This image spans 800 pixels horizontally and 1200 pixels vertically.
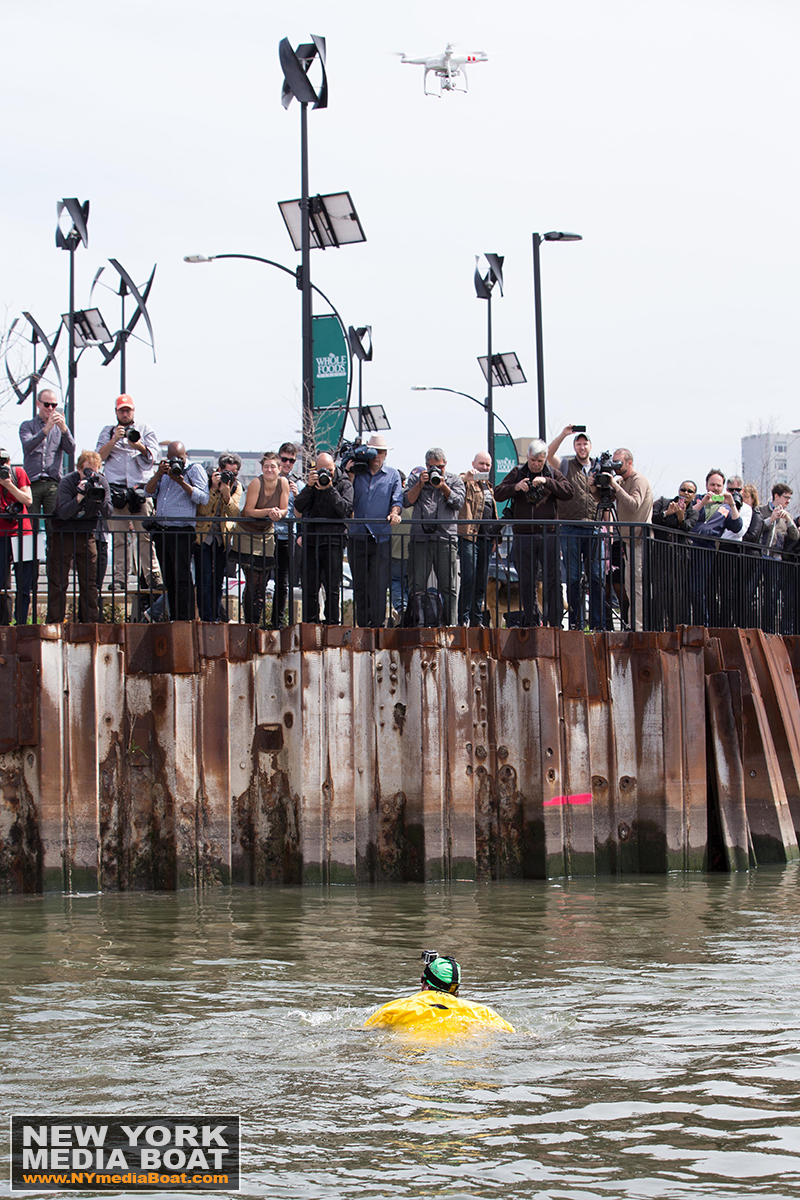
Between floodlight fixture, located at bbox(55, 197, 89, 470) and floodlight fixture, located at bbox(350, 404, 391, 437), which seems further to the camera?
floodlight fixture, located at bbox(350, 404, 391, 437)

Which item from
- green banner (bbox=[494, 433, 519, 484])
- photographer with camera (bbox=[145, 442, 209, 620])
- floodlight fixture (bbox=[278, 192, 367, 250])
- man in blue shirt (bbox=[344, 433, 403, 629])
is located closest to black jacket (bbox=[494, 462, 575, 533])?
man in blue shirt (bbox=[344, 433, 403, 629])

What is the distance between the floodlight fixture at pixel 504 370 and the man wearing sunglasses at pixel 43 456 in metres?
21.8

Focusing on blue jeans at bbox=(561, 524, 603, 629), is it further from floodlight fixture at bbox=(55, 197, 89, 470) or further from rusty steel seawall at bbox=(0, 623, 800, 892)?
floodlight fixture at bbox=(55, 197, 89, 470)

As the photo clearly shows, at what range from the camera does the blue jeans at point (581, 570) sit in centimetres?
1639

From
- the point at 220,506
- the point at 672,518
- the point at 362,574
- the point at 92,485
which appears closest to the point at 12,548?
the point at 92,485

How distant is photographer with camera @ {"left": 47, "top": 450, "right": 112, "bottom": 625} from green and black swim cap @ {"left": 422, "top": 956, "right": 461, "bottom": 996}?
23.4 ft

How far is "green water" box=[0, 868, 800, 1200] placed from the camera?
662 centimetres

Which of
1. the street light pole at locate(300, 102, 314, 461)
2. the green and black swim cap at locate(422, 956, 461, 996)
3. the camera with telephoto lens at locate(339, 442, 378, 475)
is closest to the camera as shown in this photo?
the green and black swim cap at locate(422, 956, 461, 996)

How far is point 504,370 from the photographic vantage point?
3719 cm

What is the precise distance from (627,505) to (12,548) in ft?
22.3

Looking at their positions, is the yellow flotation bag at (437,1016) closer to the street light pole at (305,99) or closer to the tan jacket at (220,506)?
the tan jacket at (220,506)

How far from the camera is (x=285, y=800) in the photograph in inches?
596

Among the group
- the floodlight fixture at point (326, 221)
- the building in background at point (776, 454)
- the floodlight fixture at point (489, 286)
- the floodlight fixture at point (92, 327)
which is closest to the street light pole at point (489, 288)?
the floodlight fixture at point (489, 286)

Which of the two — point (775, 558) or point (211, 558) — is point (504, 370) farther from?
point (211, 558)
